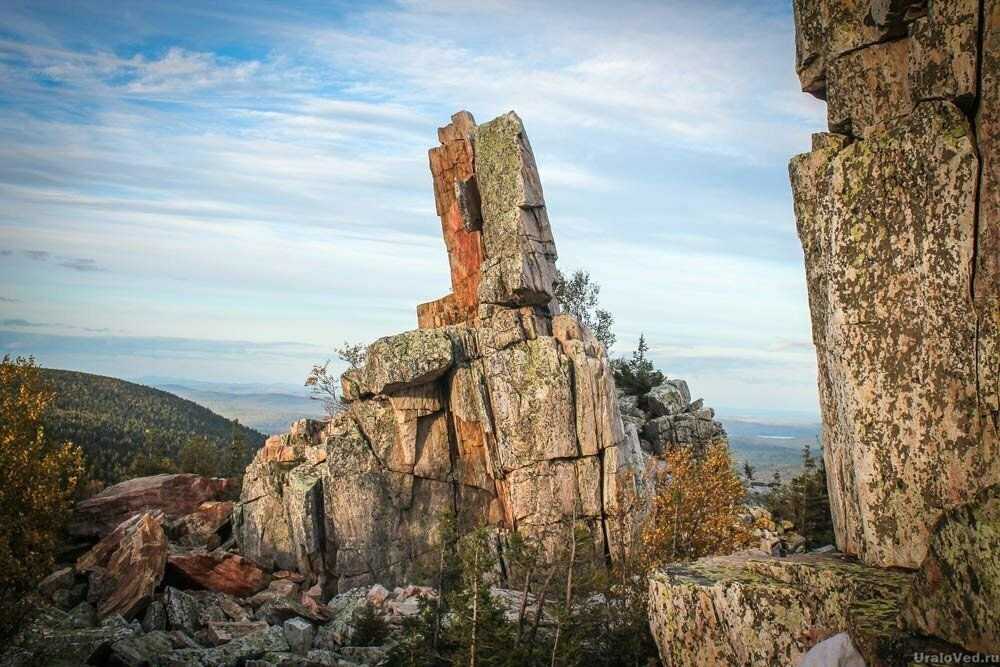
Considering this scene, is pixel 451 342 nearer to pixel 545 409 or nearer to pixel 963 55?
pixel 545 409

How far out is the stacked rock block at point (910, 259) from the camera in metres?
11.4

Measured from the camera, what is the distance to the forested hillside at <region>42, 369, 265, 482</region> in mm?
77688

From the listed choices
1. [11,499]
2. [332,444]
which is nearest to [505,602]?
[332,444]

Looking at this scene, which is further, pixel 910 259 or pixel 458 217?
pixel 458 217

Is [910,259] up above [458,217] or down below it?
below

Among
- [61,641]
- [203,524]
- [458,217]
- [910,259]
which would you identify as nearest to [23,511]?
[61,641]

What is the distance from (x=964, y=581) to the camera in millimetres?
9953

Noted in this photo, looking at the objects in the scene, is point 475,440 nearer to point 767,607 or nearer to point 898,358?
point 767,607

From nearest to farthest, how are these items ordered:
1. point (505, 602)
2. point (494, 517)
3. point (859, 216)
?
point (859, 216), point (505, 602), point (494, 517)

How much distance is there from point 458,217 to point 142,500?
29812mm

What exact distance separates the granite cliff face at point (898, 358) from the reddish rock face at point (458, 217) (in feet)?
137

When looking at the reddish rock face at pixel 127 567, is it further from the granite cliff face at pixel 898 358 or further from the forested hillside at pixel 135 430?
the granite cliff face at pixel 898 358

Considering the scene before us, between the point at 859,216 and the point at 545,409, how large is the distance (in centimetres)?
3697

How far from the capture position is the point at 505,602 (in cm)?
4122
